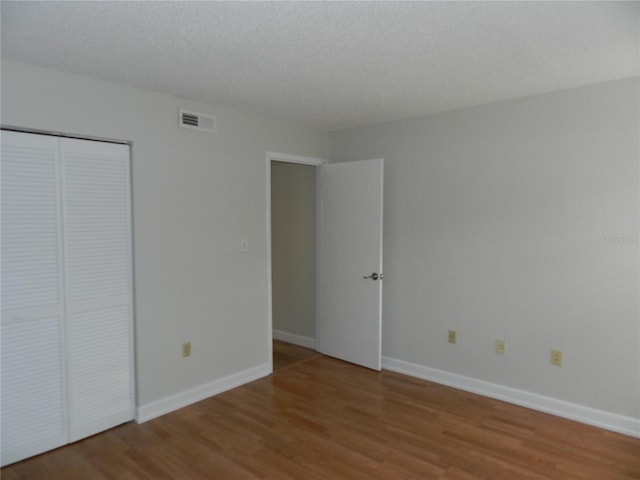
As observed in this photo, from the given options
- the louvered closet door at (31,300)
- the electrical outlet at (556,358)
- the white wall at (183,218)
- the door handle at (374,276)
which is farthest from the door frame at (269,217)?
the electrical outlet at (556,358)

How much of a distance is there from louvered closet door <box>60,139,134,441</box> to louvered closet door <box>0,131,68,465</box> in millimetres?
69

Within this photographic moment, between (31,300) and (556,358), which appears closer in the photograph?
(31,300)

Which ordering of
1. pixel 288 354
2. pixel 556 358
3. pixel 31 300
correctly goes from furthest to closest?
pixel 288 354, pixel 556 358, pixel 31 300

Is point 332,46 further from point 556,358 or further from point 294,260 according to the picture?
point 294,260

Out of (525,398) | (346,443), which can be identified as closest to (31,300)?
(346,443)

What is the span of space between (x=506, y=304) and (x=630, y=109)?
156 centimetres

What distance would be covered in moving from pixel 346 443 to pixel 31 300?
2106 millimetres

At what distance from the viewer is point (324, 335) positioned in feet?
14.3

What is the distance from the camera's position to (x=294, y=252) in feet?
15.7

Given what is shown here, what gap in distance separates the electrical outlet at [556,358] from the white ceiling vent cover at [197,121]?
307cm

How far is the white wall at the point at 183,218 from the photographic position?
2.60 m

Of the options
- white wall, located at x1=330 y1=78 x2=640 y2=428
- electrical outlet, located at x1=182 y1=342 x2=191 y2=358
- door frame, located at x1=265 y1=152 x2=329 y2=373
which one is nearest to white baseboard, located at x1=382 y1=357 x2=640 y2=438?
white wall, located at x1=330 y1=78 x2=640 y2=428

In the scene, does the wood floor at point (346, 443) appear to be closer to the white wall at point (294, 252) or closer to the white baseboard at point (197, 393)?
the white baseboard at point (197, 393)

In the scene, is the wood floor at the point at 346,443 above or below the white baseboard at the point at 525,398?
below
